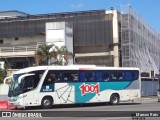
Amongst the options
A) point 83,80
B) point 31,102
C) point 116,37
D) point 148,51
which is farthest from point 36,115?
point 148,51

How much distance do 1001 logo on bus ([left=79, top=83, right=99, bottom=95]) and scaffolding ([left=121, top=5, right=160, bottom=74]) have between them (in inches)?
854

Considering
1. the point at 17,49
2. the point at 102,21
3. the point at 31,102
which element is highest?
the point at 102,21

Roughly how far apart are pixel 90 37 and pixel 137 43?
22.0 ft

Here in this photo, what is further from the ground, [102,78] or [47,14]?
[47,14]

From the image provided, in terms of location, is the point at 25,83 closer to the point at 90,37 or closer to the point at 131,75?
the point at 131,75

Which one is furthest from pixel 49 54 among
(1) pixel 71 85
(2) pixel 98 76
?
(1) pixel 71 85

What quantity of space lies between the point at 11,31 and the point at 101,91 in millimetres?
29463

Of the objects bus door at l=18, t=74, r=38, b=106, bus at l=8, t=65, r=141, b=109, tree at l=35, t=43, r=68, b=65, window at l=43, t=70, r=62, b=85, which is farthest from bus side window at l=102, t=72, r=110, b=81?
tree at l=35, t=43, r=68, b=65

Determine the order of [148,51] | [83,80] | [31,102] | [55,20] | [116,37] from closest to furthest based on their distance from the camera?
[31,102] < [83,80] < [116,37] < [55,20] < [148,51]

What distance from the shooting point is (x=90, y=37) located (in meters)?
55.1

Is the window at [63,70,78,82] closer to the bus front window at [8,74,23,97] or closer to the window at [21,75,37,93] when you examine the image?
the window at [21,75,37,93]

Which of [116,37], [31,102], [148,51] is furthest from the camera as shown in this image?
[148,51]

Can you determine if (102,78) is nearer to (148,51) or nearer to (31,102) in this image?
(31,102)

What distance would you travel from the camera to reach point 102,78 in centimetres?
3259
